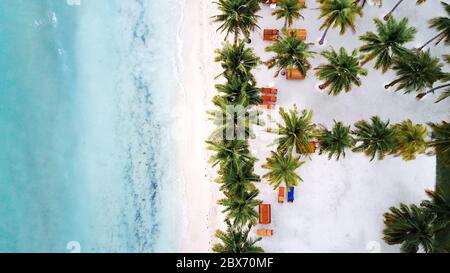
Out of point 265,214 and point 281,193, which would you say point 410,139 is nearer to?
point 281,193

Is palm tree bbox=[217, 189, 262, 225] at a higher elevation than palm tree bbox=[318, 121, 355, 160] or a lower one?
lower

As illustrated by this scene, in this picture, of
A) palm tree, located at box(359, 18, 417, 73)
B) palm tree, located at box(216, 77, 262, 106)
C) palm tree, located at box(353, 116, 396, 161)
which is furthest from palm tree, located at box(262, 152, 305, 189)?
palm tree, located at box(359, 18, 417, 73)

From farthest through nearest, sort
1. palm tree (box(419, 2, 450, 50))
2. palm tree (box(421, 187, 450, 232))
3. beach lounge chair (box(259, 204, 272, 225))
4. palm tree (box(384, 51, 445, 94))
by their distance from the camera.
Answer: beach lounge chair (box(259, 204, 272, 225))
palm tree (box(419, 2, 450, 50))
palm tree (box(384, 51, 445, 94))
palm tree (box(421, 187, 450, 232))

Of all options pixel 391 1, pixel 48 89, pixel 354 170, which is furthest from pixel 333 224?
pixel 48 89

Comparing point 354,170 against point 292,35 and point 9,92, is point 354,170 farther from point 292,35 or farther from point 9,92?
point 9,92

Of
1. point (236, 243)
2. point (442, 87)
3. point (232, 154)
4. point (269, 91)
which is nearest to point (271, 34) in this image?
point (269, 91)

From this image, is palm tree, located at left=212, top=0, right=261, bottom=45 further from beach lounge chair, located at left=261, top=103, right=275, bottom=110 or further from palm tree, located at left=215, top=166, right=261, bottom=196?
palm tree, located at left=215, top=166, right=261, bottom=196
